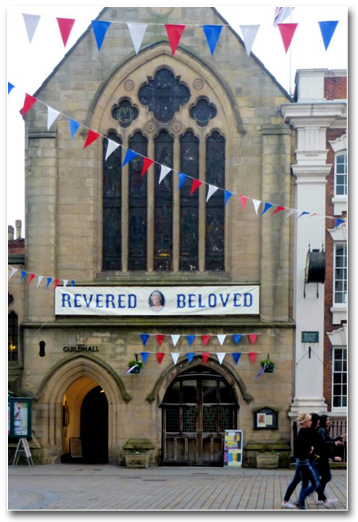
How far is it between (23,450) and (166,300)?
14.6ft

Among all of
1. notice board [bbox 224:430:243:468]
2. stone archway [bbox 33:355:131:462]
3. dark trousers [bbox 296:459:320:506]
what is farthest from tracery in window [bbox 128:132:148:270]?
dark trousers [bbox 296:459:320:506]

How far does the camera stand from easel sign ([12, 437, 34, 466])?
70.9ft

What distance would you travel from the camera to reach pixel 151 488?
18641 millimetres

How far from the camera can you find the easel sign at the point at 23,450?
851 inches

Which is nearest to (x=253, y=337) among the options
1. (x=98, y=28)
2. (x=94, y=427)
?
(x=94, y=427)

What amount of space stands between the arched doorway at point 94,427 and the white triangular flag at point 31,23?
402 inches

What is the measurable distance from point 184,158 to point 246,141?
4.59ft

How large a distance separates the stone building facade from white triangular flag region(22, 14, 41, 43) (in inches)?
218

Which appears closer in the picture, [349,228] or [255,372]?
[349,228]

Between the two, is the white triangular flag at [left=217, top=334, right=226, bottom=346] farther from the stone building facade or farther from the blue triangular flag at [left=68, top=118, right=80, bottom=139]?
the blue triangular flag at [left=68, top=118, right=80, bottom=139]

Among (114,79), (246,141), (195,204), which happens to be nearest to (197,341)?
(195,204)

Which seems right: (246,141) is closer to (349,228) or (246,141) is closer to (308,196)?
(308,196)

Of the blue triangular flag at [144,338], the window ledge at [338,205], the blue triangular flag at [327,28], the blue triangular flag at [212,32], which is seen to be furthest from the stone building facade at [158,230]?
the blue triangular flag at [327,28]

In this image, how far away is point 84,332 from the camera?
22266mm
